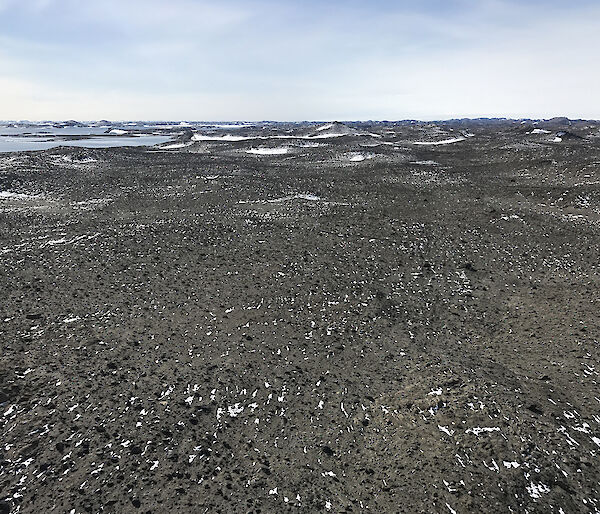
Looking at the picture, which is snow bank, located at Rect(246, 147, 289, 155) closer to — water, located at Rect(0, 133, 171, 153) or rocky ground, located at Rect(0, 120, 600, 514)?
water, located at Rect(0, 133, 171, 153)

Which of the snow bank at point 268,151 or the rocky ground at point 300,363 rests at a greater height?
the rocky ground at point 300,363

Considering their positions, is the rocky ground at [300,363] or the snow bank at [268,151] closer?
the rocky ground at [300,363]

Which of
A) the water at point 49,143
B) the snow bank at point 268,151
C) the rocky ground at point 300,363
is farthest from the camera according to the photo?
the water at point 49,143

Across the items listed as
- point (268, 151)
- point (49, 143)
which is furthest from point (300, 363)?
point (49, 143)

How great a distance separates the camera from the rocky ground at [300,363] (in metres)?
7.28

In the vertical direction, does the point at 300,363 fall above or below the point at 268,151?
above

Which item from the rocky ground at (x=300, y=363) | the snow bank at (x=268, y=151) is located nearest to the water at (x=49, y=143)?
the snow bank at (x=268, y=151)

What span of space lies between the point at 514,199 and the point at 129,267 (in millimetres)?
27182

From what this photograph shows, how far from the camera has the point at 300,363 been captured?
435 inches

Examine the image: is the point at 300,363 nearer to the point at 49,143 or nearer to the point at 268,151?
the point at 268,151

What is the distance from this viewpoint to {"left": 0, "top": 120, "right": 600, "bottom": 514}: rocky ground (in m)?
7.28

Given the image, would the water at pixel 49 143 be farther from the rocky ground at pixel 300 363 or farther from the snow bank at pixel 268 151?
the rocky ground at pixel 300 363

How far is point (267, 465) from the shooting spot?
776 centimetres

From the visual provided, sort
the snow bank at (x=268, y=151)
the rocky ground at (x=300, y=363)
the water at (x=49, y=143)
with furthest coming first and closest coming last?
the water at (x=49, y=143) < the snow bank at (x=268, y=151) < the rocky ground at (x=300, y=363)
